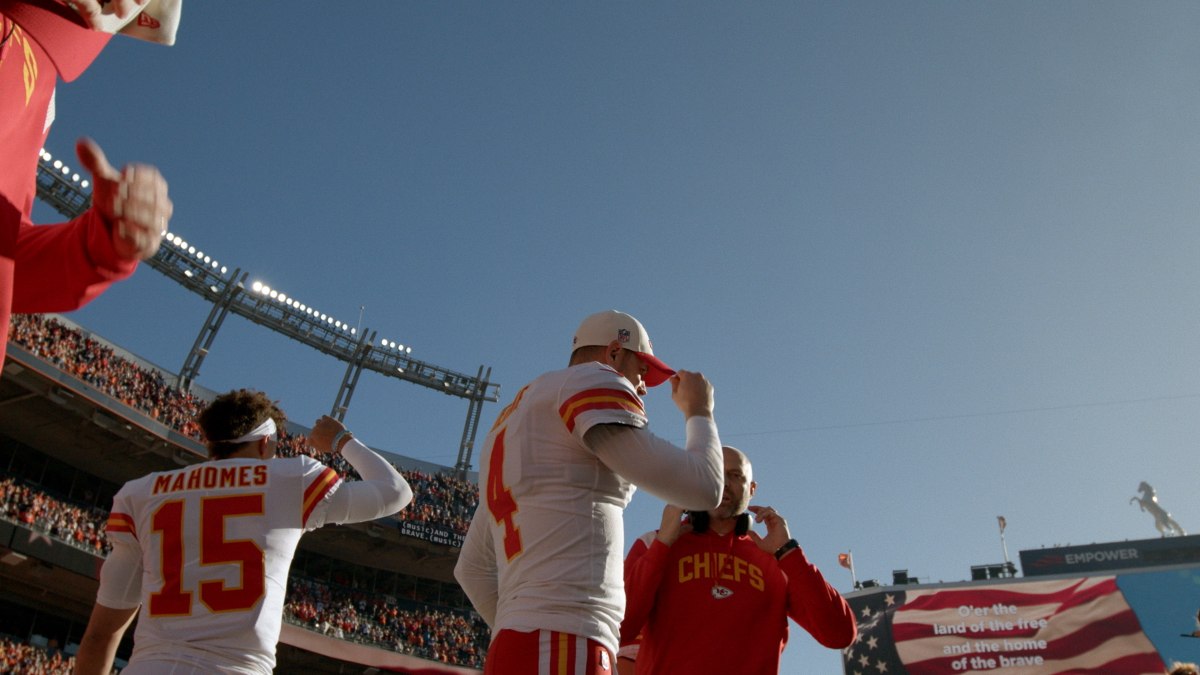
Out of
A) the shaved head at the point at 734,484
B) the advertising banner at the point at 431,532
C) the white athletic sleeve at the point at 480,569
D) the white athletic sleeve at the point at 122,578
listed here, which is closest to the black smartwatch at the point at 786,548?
the shaved head at the point at 734,484

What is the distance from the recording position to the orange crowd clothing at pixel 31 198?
129 cm

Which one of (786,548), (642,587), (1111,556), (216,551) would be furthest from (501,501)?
(1111,556)

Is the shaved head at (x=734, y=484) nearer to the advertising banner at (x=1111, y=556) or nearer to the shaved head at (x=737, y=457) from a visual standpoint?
the shaved head at (x=737, y=457)

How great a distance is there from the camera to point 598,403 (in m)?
2.30

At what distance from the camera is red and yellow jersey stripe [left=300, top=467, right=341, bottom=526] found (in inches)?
111

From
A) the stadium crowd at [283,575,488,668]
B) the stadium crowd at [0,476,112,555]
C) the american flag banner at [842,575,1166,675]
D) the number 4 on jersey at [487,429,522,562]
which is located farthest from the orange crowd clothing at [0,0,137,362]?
the american flag banner at [842,575,1166,675]

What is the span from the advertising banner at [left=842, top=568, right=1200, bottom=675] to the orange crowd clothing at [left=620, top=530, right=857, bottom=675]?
25552 millimetres

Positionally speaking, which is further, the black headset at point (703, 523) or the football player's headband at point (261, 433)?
the black headset at point (703, 523)

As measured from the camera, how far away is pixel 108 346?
24.5 meters

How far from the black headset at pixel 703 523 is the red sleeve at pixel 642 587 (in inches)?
7.9

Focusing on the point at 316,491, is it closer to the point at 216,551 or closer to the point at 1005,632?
the point at 216,551

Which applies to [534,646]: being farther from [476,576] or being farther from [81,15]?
[81,15]

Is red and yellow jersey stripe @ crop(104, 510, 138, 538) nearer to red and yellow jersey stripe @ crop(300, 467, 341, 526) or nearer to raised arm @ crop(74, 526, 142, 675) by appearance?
raised arm @ crop(74, 526, 142, 675)

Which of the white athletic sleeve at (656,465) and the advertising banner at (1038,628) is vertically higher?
the advertising banner at (1038,628)
